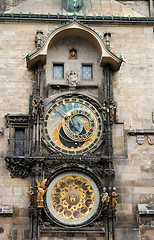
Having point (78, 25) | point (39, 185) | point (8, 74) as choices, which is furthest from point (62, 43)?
point (39, 185)

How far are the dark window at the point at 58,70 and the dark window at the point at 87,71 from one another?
618 millimetres

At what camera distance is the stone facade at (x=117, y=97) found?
1390cm

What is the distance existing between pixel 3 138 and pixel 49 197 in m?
2.13

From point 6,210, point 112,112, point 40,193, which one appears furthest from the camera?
point 112,112

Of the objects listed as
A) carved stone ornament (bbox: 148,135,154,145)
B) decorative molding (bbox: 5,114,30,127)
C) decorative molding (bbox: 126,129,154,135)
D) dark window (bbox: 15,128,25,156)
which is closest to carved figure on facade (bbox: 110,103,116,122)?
decorative molding (bbox: 126,129,154,135)

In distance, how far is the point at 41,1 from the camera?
16.7 metres

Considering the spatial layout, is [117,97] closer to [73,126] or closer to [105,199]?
[73,126]

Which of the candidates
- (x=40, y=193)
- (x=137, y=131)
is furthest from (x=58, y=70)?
(x=40, y=193)

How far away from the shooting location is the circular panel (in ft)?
45.2

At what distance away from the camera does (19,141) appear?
48.0ft

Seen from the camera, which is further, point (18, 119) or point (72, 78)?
point (72, 78)

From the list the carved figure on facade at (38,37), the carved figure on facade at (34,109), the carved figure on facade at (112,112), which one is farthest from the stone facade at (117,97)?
→ the carved figure on facade at (34,109)

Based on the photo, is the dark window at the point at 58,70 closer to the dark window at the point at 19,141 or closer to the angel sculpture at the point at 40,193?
the dark window at the point at 19,141

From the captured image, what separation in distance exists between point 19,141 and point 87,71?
2.90m
